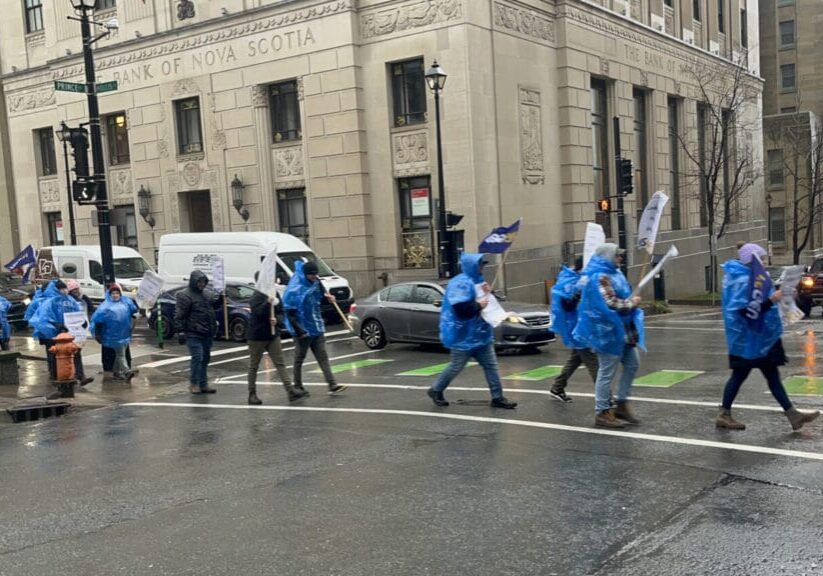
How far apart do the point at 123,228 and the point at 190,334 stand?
24.8m

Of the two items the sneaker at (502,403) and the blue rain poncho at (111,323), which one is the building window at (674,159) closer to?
the blue rain poncho at (111,323)

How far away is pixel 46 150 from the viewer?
124 ft

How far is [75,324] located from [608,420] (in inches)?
356

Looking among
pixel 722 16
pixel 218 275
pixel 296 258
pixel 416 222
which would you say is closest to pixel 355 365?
pixel 218 275

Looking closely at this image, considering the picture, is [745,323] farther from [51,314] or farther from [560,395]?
[51,314]

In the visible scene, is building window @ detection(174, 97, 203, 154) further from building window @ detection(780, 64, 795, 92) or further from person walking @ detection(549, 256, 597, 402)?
building window @ detection(780, 64, 795, 92)

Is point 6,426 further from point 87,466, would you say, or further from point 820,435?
point 820,435

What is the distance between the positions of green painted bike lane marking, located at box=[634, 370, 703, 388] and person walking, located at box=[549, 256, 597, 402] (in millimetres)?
1459

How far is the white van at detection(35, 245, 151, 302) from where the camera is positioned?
81.0ft

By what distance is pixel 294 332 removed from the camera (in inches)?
443

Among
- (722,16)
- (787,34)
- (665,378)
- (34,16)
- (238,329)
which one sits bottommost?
(665,378)

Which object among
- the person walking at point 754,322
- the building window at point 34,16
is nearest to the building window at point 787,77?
the building window at point 34,16

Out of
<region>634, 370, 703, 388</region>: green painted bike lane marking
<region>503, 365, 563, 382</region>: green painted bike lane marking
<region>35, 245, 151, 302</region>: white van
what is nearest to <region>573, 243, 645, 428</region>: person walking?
<region>634, 370, 703, 388</region>: green painted bike lane marking

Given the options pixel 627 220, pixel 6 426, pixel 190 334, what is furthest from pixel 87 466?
pixel 627 220
